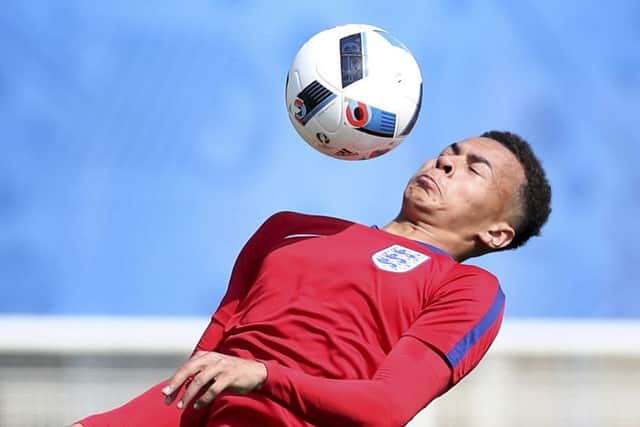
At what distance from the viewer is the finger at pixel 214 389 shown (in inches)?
125

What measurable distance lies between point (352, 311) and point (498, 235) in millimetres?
787

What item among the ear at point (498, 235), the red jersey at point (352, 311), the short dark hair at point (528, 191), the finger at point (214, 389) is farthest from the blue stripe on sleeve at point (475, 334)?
the finger at point (214, 389)

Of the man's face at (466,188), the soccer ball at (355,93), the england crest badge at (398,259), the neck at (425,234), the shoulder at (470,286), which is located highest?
the soccer ball at (355,93)

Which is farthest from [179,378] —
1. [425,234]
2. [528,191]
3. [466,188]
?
[528,191]

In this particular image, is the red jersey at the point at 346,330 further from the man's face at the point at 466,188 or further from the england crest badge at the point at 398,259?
the man's face at the point at 466,188

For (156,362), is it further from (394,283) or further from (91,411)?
(394,283)

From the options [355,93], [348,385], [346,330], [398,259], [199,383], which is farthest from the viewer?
[355,93]

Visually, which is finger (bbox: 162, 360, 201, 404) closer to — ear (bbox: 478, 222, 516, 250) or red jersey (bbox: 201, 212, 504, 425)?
red jersey (bbox: 201, 212, 504, 425)

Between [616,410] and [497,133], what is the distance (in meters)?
2.98

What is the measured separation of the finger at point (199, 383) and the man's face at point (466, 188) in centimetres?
119

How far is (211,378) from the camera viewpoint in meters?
3.21

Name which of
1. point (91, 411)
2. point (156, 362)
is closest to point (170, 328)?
point (156, 362)

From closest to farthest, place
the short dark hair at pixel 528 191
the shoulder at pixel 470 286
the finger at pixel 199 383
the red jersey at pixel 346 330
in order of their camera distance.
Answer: the finger at pixel 199 383 → the red jersey at pixel 346 330 → the shoulder at pixel 470 286 → the short dark hair at pixel 528 191

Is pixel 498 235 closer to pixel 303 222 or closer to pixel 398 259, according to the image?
pixel 398 259
